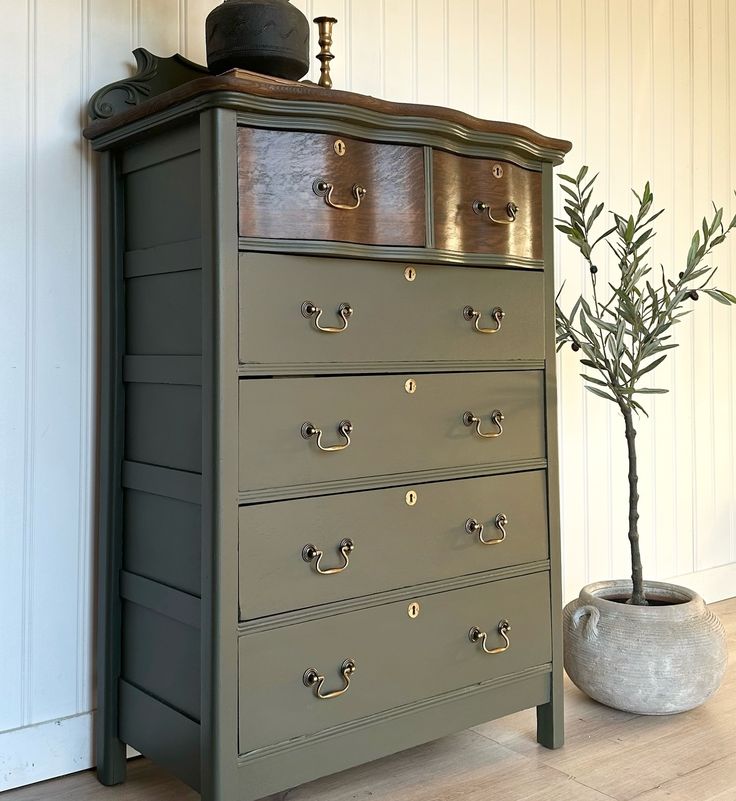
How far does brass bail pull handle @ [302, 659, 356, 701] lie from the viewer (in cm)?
176

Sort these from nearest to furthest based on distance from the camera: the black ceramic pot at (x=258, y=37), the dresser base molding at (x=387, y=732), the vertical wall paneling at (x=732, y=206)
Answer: the dresser base molding at (x=387, y=732)
the black ceramic pot at (x=258, y=37)
the vertical wall paneling at (x=732, y=206)

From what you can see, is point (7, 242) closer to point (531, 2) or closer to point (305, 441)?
point (305, 441)

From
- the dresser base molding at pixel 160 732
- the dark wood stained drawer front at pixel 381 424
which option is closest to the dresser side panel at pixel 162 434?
the dresser base molding at pixel 160 732

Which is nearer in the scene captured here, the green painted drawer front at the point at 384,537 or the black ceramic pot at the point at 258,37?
the green painted drawer front at the point at 384,537

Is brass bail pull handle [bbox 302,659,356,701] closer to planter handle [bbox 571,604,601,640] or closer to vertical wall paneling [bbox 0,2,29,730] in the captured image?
vertical wall paneling [bbox 0,2,29,730]

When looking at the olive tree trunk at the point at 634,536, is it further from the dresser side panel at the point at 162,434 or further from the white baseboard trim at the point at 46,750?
the white baseboard trim at the point at 46,750

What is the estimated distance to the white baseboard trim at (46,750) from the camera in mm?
1959

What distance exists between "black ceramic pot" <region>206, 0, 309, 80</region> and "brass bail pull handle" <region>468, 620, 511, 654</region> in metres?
1.22

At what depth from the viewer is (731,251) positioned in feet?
11.4

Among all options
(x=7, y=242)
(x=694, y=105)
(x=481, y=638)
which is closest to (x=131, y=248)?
(x=7, y=242)

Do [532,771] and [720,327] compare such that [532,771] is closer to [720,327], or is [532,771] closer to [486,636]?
[486,636]

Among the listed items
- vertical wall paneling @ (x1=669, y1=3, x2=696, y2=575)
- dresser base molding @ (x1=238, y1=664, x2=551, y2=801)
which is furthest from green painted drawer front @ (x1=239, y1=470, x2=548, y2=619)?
vertical wall paneling @ (x1=669, y1=3, x2=696, y2=575)

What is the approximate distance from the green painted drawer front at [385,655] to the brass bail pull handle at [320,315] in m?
0.55

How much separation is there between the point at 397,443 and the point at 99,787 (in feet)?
3.16
